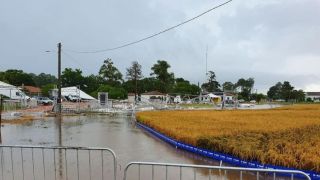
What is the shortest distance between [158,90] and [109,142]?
3737 inches

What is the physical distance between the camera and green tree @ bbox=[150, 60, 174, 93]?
366 feet

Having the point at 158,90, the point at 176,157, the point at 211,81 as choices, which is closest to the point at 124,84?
the point at 158,90

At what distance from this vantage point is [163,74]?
370 ft

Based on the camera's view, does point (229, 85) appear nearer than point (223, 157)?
No

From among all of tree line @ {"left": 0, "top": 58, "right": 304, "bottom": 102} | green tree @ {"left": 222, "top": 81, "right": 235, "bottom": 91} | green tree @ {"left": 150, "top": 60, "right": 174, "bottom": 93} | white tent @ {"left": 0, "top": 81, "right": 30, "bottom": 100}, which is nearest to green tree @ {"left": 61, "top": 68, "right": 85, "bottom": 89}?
tree line @ {"left": 0, "top": 58, "right": 304, "bottom": 102}

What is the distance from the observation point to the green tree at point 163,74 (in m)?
112

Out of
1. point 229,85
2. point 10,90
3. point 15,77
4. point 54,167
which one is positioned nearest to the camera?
point 54,167

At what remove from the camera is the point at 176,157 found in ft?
44.3

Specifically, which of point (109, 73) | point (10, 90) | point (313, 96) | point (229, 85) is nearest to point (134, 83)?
point (109, 73)

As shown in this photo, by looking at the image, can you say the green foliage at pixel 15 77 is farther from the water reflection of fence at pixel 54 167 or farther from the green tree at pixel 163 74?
the water reflection of fence at pixel 54 167

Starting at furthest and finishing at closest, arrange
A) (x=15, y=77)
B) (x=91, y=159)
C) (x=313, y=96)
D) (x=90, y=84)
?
1. (x=313, y=96)
2. (x=90, y=84)
3. (x=15, y=77)
4. (x=91, y=159)

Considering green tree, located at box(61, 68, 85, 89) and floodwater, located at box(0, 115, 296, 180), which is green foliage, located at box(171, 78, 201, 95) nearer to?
green tree, located at box(61, 68, 85, 89)

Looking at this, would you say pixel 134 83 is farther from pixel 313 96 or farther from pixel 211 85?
pixel 313 96

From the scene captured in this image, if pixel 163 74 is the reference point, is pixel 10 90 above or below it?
below
